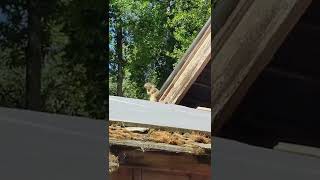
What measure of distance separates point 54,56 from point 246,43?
573mm

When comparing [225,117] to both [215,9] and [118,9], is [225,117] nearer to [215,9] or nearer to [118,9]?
[215,9]

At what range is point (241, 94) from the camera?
156 centimetres

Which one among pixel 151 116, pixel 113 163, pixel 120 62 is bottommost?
pixel 113 163

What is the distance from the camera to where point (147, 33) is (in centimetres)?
169

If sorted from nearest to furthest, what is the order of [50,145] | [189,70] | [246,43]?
[246,43] → [50,145] → [189,70]

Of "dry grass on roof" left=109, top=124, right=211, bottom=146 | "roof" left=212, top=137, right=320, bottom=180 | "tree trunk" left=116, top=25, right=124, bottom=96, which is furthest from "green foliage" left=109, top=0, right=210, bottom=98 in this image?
"roof" left=212, top=137, right=320, bottom=180

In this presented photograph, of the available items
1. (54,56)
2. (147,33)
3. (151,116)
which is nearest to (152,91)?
(151,116)

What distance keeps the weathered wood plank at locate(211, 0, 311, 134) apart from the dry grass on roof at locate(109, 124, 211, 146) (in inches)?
4.7

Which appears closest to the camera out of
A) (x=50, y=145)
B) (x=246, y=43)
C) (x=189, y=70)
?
(x=246, y=43)

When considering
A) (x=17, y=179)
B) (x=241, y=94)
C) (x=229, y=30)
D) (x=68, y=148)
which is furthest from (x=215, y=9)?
(x=17, y=179)

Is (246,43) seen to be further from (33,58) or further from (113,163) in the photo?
(33,58)

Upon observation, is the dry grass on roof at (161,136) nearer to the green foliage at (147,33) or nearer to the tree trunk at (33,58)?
the green foliage at (147,33)

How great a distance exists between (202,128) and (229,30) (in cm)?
31

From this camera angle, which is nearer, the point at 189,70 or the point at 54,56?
A: the point at 54,56
